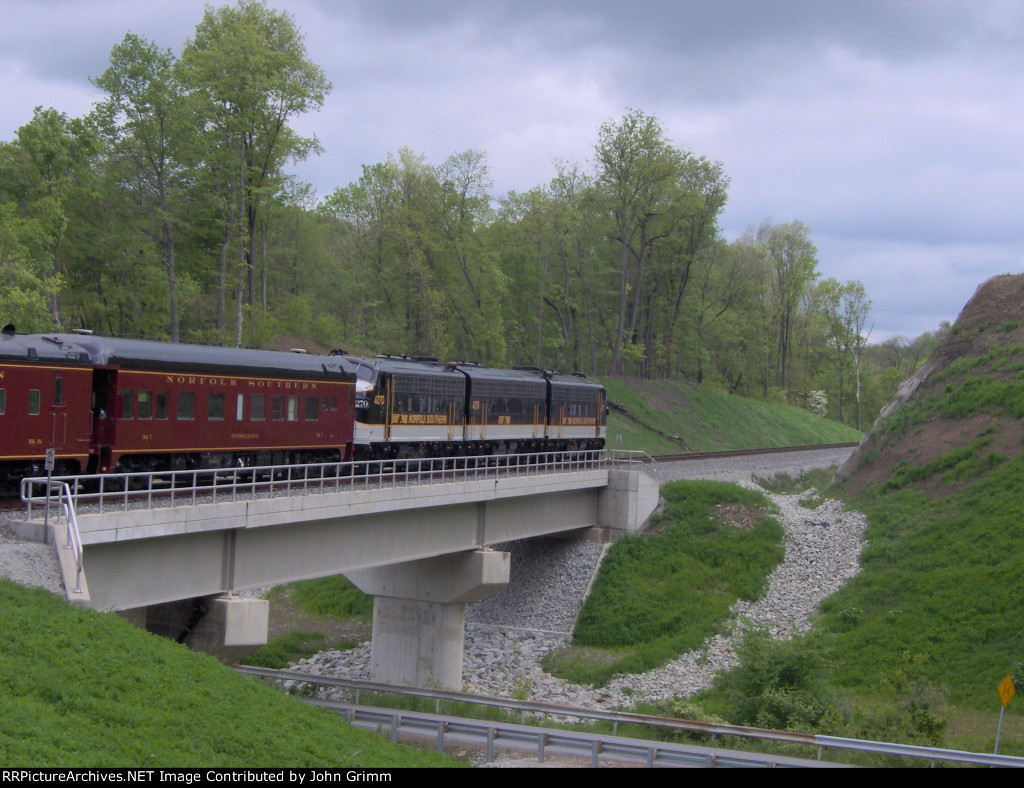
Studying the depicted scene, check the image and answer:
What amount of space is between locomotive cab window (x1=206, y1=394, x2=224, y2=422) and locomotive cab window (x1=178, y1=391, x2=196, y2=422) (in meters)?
0.53

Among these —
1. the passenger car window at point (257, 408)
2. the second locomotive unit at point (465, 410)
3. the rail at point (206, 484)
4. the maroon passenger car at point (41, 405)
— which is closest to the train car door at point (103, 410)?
the maroon passenger car at point (41, 405)

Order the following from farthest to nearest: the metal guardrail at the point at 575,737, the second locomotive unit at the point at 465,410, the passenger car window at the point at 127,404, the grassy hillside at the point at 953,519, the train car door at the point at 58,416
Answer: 1. the second locomotive unit at the point at 465,410
2. the grassy hillside at the point at 953,519
3. the passenger car window at the point at 127,404
4. the train car door at the point at 58,416
5. the metal guardrail at the point at 575,737

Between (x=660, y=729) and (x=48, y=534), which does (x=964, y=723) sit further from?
(x=48, y=534)

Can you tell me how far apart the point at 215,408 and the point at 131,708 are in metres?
13.2

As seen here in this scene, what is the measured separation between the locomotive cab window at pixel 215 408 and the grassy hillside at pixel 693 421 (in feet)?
110

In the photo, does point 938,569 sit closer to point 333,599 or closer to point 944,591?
point 944,591

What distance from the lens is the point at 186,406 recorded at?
78.0 ft

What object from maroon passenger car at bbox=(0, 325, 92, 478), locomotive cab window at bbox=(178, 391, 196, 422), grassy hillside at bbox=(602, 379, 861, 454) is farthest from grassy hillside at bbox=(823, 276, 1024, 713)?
maroon passenger car at bbox=(0, 325, 92, 478)

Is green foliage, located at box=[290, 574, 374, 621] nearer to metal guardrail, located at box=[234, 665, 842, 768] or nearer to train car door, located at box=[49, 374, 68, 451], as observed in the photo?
metal guardrail, located at box=[234, 665, 842, 768]

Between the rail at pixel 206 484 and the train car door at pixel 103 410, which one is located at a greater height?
the train car door at pixel 103 410

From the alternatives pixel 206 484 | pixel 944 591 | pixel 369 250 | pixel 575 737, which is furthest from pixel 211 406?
pixel 369 250

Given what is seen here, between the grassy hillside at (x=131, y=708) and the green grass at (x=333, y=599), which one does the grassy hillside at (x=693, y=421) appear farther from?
the grassy hillside at (x=131, y=708)

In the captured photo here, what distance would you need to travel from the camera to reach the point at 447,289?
64250mm

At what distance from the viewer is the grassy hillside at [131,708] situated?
11023 millimetres
